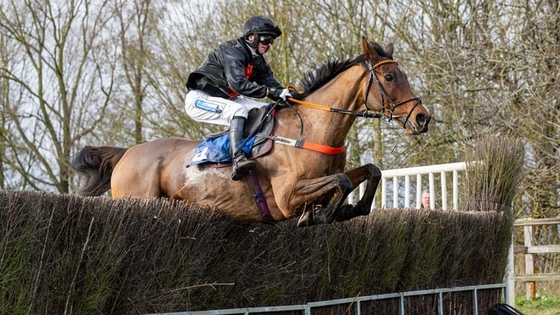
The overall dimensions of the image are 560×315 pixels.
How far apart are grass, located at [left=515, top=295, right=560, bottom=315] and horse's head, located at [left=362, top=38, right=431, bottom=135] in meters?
6.02

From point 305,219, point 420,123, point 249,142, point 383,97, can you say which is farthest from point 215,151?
point 420,123

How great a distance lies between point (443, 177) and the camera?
10.9 m

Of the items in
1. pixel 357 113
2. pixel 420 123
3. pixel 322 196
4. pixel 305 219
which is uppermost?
pixel 357 113

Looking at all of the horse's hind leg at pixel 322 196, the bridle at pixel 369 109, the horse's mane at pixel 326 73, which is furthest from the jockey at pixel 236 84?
the horse's hind leg at pixel 322 196

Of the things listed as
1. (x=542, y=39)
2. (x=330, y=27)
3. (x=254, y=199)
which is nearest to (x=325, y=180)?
(x=254, y=199)

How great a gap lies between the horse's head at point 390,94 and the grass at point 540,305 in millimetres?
6017

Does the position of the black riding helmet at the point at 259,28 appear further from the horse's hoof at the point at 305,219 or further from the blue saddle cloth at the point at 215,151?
the horse's hoof at the point at 305,219

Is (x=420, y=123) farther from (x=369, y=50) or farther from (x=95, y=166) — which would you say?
(x=95, y=166)

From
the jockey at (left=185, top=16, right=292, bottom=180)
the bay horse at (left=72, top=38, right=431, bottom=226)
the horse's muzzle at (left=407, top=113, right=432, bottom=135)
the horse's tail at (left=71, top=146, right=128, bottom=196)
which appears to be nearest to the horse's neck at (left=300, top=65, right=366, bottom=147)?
the bay horse at (left=72, top=38, right=431, bottom=226)

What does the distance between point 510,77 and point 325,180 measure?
9371 mm

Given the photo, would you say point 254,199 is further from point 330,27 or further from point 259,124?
point 330,27

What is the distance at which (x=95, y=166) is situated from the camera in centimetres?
916

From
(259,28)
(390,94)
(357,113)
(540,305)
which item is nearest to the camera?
(390,94)

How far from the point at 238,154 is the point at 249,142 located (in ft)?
0.60
